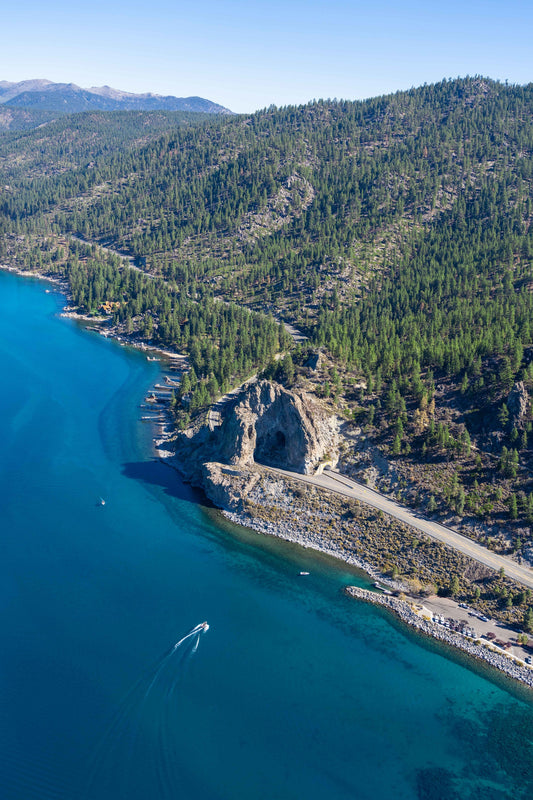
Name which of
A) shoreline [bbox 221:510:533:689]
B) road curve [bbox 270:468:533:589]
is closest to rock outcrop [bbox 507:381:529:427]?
road curve [bbox 270:468:533:589]

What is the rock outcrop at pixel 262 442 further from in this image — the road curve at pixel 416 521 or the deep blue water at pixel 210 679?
the deep blue water at pixel 210 679

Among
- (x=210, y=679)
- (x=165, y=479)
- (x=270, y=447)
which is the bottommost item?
(x=210, y=679)

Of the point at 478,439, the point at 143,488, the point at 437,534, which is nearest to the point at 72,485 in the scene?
the point at 143,488

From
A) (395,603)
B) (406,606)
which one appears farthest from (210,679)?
(406,606)

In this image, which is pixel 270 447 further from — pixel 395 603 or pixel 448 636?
pixel 448 636

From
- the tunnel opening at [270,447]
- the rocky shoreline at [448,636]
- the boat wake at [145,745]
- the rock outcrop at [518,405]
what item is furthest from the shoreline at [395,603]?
the rock outcrop at [518,405]

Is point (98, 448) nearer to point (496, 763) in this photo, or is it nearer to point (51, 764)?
point (51, 764)

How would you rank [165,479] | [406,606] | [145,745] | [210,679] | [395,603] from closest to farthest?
[145,745] < [210,679] < [406,606] < [395,603] < [165,479]
